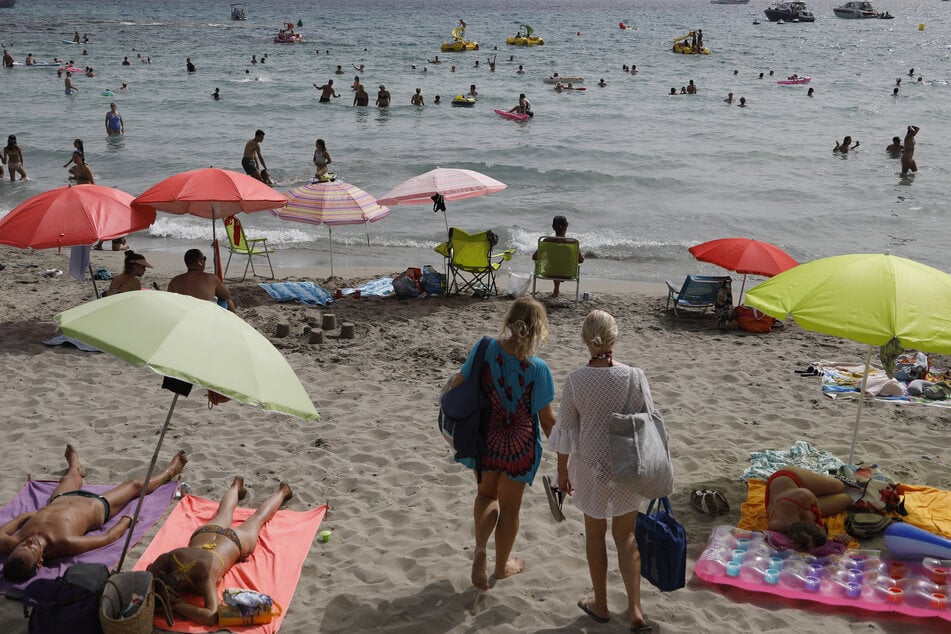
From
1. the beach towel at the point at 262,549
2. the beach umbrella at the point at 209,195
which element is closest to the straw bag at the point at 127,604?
the beach towel at the point at 262,549

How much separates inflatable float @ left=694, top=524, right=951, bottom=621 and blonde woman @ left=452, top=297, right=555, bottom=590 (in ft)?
4.05

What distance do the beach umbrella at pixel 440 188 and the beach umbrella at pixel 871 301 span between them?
17.4 ft

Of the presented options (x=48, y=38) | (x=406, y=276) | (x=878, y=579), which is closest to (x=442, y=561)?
(x=878, y=579)

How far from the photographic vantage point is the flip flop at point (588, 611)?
4.08 metres

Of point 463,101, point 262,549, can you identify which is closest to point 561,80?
point 463,101

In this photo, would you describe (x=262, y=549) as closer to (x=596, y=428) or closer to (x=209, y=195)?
(x=596, y=428)

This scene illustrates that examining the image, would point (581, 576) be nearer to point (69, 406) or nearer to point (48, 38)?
point (69, 406)

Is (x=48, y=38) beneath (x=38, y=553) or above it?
above

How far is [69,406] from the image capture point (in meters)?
6.65

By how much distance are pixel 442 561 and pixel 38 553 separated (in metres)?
2.10

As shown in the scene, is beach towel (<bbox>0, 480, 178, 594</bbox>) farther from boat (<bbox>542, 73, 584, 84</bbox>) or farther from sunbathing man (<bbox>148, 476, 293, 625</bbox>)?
boat (<bbox>542, 73, 584, 84</bbox>)

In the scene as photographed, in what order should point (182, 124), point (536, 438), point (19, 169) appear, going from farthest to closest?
1. point (182, 124)
2. point (19, 169)
3. point (536, 438)

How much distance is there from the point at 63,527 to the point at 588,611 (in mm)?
2853

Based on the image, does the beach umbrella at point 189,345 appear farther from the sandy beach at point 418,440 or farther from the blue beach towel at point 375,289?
the blue beach towel at point 375,289
